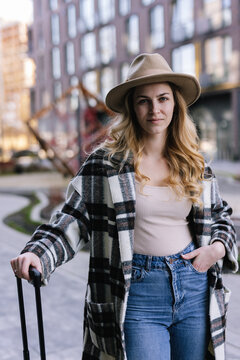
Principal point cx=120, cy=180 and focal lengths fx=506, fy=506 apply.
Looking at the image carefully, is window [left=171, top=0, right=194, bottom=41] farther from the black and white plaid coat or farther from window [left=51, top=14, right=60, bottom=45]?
the black and white plaid coat

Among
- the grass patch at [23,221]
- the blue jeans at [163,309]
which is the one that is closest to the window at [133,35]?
the grass patch at [23,221]

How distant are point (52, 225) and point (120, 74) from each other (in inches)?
1369

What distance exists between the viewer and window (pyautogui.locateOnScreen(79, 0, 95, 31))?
3850cm

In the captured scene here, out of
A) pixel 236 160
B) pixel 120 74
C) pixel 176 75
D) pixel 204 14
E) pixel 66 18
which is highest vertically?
pixel 66 18

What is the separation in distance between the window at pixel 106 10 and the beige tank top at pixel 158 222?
35777 millimetres

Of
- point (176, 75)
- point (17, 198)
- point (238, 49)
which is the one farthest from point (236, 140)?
point (176, 75)

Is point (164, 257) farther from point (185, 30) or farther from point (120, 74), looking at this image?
point (120, 74)

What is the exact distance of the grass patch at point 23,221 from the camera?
A: 31.1 feet

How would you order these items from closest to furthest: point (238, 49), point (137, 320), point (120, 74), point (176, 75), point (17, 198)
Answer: point (137, 320), point (176, 75), point (17, 198), point (238, 49), point (120, 74)

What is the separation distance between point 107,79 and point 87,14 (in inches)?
227

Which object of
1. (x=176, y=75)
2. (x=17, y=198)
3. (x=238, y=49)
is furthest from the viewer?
(x=238, y=49)

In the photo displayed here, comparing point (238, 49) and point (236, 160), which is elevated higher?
point (238, 49)

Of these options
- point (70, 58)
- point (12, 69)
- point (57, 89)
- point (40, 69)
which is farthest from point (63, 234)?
point (12, 69)

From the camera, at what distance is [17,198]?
51.3 ft
